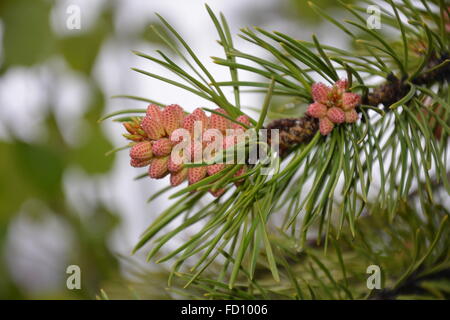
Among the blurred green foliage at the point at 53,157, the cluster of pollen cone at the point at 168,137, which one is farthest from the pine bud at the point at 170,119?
the blurred green foliage at the point at 53,157

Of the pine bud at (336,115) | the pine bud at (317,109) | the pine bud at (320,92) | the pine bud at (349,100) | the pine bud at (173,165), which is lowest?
the pine bud at (173,165)

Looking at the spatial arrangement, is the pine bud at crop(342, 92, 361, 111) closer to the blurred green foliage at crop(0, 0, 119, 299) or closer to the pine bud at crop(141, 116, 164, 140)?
the pine bud at crop(141, 116, 164, 140)

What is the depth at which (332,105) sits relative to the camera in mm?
209

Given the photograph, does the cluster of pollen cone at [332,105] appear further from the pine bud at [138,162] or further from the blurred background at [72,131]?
the blurred background at [72,131]

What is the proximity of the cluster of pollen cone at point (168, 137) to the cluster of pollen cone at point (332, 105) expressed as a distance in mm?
29

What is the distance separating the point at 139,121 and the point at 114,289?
0.14m

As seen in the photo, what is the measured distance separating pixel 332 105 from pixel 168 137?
0.21ft

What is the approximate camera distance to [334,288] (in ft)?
0.86

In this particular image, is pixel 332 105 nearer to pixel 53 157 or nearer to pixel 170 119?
pixel 170 119

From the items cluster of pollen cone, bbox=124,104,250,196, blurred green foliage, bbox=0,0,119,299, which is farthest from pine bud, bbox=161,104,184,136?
blurred green foliage, bbox=0,0,119,299

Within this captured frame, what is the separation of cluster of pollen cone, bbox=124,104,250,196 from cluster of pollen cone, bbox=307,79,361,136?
0.03 metres

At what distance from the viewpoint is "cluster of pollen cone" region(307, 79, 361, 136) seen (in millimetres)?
208

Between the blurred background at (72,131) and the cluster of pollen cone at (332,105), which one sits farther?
the blurred background at (72,131)

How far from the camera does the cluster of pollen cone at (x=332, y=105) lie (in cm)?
21
